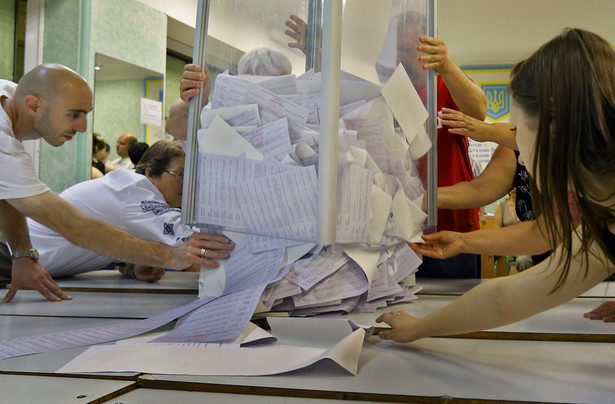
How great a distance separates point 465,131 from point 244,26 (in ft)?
2.08

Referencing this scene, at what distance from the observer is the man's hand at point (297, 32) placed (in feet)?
3.36

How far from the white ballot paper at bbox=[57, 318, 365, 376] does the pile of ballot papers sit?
0.13 metres

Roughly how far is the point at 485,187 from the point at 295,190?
77cm

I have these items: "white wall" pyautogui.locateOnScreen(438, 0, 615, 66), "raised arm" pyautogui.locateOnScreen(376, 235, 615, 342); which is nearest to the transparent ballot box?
"raised arm" pyautogui.locateOnScreen(376, 235, 615, 342)

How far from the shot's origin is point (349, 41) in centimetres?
99

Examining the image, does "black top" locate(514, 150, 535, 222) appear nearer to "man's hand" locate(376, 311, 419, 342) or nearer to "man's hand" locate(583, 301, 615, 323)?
"man's hand" locate(583, 301, 615, 323)

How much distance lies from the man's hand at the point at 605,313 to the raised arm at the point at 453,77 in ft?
2.04

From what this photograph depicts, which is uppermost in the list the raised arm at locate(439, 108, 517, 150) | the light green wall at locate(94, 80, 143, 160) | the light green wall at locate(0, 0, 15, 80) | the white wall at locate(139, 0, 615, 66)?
the white wall at locate(139, 0, 615, 66)

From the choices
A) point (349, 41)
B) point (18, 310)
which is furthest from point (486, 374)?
point (18, 310)

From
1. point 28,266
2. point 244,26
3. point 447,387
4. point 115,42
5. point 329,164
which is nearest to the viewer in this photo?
point 447,387

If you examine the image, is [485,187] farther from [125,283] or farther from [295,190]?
[125,283]

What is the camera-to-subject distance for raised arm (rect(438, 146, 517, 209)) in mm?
1464

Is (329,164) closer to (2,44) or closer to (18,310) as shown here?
(18,310)

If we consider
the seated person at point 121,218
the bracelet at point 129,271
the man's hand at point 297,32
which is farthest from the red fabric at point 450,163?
the bracelet at point 129,271
